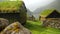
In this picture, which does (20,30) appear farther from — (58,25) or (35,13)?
(35,13)

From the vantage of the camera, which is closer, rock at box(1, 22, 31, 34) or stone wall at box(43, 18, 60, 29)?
rock at box(1, 22, 31, 34)

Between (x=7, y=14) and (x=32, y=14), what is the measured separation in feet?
12.2

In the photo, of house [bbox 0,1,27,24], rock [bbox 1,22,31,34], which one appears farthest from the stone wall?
rock [bbox 1,22,31,34]

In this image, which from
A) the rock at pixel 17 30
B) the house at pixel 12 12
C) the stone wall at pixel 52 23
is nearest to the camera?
the rock at pixel 17 30

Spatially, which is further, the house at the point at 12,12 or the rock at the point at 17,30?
the house at the point at 12,12

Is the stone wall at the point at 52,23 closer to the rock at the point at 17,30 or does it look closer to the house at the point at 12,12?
the house at the point at 12,12

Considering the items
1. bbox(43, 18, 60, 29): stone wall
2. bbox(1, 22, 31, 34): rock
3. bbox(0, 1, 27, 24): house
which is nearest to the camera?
bbox(1, 22, 31, 34): rock

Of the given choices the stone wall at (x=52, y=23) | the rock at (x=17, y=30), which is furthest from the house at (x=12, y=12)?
the rock at (x=17, y=30)

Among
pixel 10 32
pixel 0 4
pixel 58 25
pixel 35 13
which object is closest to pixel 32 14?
pixel 35 13

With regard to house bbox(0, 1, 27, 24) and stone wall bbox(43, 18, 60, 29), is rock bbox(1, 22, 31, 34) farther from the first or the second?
house bbox(0, 1, 27, 24)

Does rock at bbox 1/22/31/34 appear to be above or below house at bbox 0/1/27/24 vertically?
above

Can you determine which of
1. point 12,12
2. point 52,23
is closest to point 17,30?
point 52,23

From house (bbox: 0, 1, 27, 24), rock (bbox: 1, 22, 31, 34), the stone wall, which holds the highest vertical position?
rock (bbox: 1, 22, 31, 34)

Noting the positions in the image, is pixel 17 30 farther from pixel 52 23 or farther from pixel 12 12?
pixel 12 12
